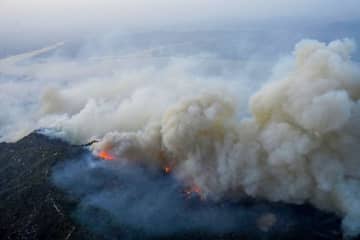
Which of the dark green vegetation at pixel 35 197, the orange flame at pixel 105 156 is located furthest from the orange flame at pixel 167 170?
the dark green vegetation at pixel 35 197

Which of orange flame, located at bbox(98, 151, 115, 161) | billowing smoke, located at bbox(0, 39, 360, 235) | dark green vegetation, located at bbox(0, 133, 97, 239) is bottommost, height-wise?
dark green vegetation, located at bbox(0, 133, 97, 239)

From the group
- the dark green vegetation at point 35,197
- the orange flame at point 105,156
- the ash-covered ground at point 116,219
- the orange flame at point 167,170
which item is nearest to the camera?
the ash-covered ground at point 116,219

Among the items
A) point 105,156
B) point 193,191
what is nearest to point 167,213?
point 193,191

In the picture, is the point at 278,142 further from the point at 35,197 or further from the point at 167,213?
the point at 35,197

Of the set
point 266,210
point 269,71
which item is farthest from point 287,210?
point 269,71

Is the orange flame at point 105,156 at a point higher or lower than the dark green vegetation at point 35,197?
higher

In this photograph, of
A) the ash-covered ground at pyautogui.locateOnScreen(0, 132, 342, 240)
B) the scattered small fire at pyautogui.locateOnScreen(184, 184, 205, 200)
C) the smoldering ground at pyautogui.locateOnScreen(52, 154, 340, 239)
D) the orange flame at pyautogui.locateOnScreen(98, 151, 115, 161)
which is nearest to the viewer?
the ash-covered ground at pyautogui.locateOnScreen(0, 132, 342, 240)

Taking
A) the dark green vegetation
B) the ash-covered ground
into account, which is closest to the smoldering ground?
the ash-covered ground

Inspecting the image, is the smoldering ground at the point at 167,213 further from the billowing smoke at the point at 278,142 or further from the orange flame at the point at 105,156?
the orange flame at the point at 105,156

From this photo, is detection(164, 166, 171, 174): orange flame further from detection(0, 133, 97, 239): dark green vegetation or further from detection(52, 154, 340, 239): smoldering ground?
detection(0, 133, 97, 239): dark green vegetation

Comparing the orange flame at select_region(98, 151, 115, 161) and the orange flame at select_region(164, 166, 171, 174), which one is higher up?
the orange flame at select_region(98, 151, 115, 161)
